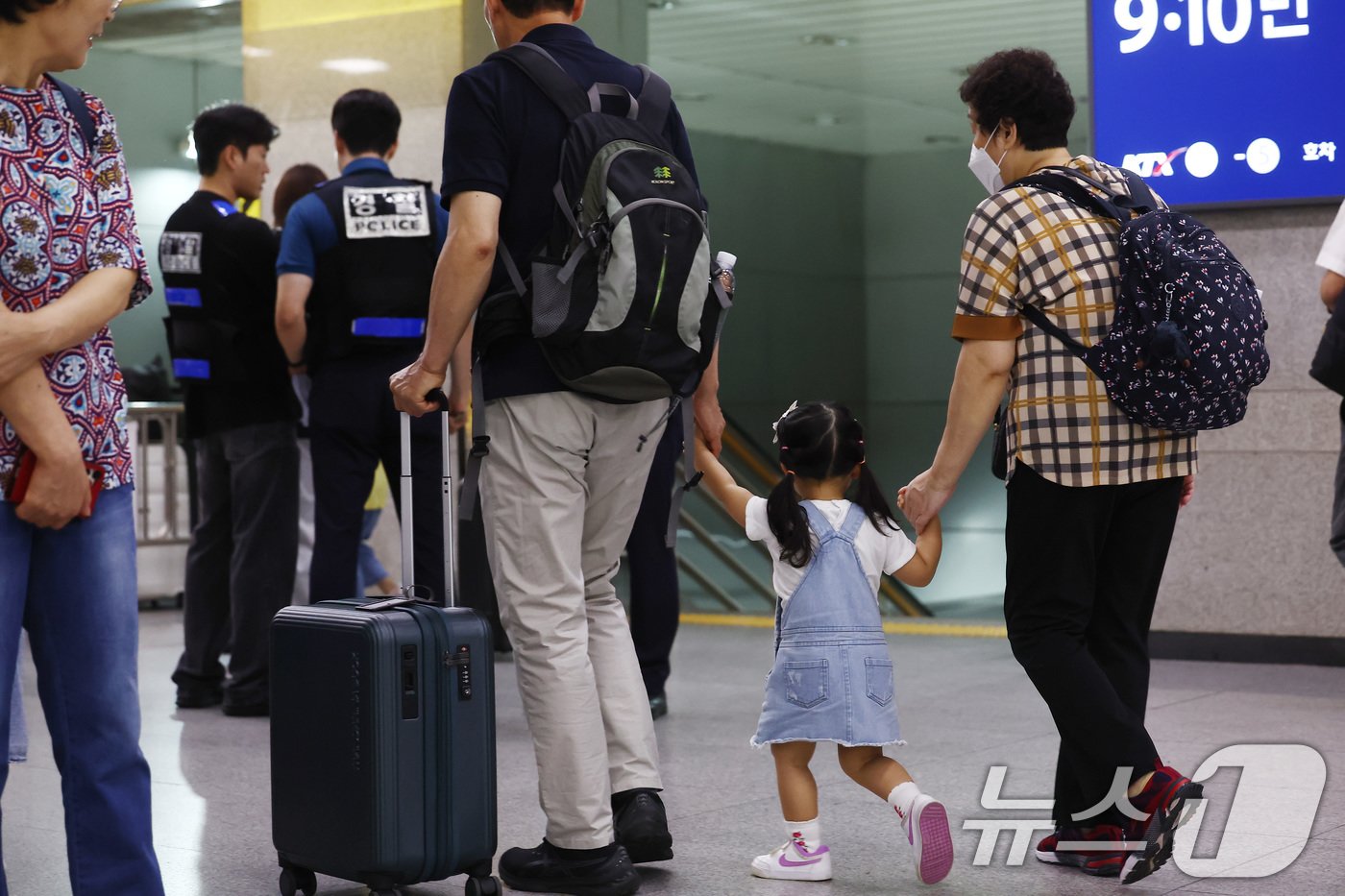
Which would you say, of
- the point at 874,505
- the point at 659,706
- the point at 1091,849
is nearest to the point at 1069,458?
the point at 874,505

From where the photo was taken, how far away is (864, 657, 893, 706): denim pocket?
3.25m

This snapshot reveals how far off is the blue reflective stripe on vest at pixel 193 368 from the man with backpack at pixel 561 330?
249 cm

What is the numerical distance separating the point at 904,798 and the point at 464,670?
0.89 metres

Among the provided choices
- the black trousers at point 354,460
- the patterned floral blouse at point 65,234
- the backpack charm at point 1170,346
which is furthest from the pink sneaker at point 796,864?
the black trousers at point 354,460

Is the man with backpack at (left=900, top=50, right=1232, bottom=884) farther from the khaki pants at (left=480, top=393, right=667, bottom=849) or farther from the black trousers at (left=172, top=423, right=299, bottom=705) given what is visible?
the black trousers at (left=172, top=423, right=299, bottom=705)

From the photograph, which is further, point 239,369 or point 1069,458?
point 239,369

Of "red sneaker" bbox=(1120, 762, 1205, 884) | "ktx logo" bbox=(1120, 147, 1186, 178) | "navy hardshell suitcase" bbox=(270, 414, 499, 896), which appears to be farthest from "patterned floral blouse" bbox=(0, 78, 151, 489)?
"ktx logo" bbox=(1120, 147, 1186, 178)

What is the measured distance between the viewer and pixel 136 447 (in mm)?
8969

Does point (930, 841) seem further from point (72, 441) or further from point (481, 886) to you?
point (72, 441)

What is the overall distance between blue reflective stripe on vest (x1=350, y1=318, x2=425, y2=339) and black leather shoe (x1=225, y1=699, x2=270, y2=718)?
4.26 feet

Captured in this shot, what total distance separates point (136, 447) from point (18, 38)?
6.88 m

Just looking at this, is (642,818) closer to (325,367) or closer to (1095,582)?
(1095,582)

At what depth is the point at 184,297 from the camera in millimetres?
5414

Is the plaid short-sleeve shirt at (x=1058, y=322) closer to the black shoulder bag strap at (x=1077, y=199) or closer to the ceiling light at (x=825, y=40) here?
the black shoulder bag strap at (x=1077, y=199)
